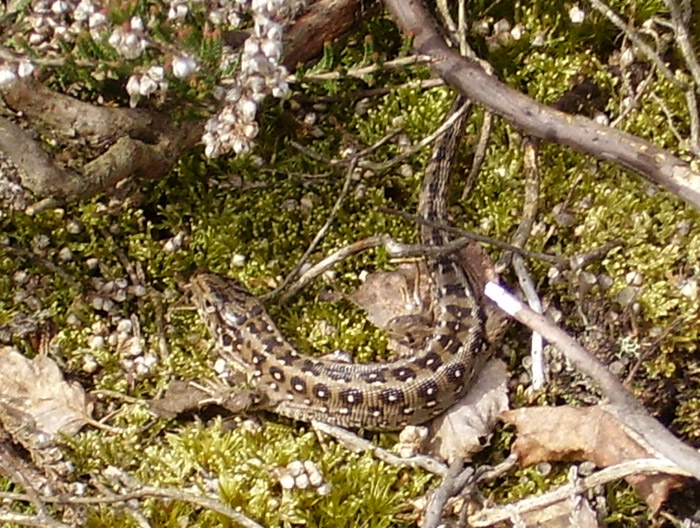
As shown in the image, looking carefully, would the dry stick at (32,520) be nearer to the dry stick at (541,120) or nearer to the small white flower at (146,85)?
the small white flower at (146,85)

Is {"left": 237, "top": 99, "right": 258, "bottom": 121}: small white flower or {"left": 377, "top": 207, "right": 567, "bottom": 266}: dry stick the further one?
A: {"left": 377, "top": 207, "right": 567, "bottom": 266}: dry stick

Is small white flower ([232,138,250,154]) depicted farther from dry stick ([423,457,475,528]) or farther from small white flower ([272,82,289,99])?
dry stick ([423,457,475,528])

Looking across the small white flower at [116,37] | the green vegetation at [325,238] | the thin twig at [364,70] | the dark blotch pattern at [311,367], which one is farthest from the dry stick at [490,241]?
the small white flower at [116,37]

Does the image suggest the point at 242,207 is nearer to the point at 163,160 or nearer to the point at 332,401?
the point at 163,160

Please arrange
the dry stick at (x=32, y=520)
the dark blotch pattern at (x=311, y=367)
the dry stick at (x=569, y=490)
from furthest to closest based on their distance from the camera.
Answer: the dark blotch pattern at (x=311, y=367) < the dry stick at (x=32, y=520) < the dry stick at (x=569, y=490)

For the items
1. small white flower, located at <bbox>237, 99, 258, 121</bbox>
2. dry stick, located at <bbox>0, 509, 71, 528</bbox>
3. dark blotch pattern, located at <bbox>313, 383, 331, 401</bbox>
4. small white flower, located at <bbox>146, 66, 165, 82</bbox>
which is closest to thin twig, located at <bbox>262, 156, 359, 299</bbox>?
dark blotch pattern, located at <bbox>313, 383, 331, 401</bbox>

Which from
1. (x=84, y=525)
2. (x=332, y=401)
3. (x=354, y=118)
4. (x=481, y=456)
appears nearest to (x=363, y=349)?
(x=332, y=401)
